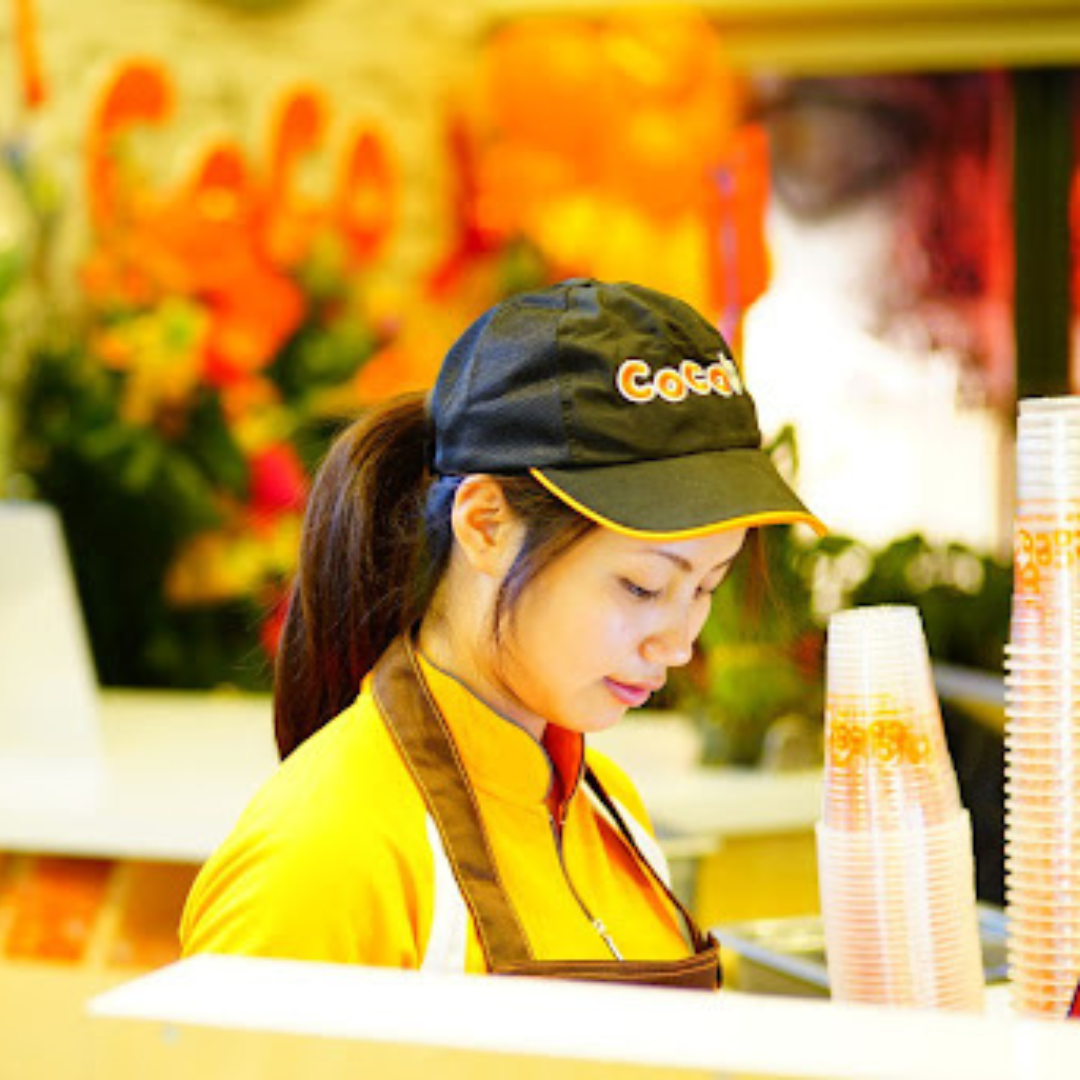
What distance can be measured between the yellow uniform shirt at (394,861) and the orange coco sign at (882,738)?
209 mm

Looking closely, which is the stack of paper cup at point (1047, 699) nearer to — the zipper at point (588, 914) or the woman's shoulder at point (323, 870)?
the zipper at point (588, 914)

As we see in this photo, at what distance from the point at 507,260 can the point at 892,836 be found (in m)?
4.71

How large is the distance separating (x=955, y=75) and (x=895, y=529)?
64.3 inches

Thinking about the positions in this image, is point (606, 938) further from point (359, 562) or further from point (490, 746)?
point (359, 562)

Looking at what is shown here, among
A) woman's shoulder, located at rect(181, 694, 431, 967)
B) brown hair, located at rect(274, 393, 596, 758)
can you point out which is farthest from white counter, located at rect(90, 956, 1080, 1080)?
brown hair, located at rect(274, 393, 596, 758)

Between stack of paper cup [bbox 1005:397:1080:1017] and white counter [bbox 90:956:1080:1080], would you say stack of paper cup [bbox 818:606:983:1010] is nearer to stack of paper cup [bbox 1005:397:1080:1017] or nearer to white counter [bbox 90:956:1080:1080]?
stack of paper cup [bbox 1005:397:1080:1017]

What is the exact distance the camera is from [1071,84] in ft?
23.9

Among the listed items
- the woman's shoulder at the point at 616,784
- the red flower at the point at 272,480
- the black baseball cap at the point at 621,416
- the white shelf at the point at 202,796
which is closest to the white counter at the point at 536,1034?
the black baseball cap at the point at 621,416

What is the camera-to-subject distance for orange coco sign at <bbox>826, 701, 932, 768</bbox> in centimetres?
135

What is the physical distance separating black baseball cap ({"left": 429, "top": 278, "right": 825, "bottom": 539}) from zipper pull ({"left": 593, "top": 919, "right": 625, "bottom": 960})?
11.6 inches

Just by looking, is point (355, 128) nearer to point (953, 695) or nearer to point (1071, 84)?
point (1071, 84)

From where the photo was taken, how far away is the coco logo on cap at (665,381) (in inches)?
50.6

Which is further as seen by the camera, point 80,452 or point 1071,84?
point 1071,84

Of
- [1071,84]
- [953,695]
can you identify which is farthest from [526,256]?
[953,695]
